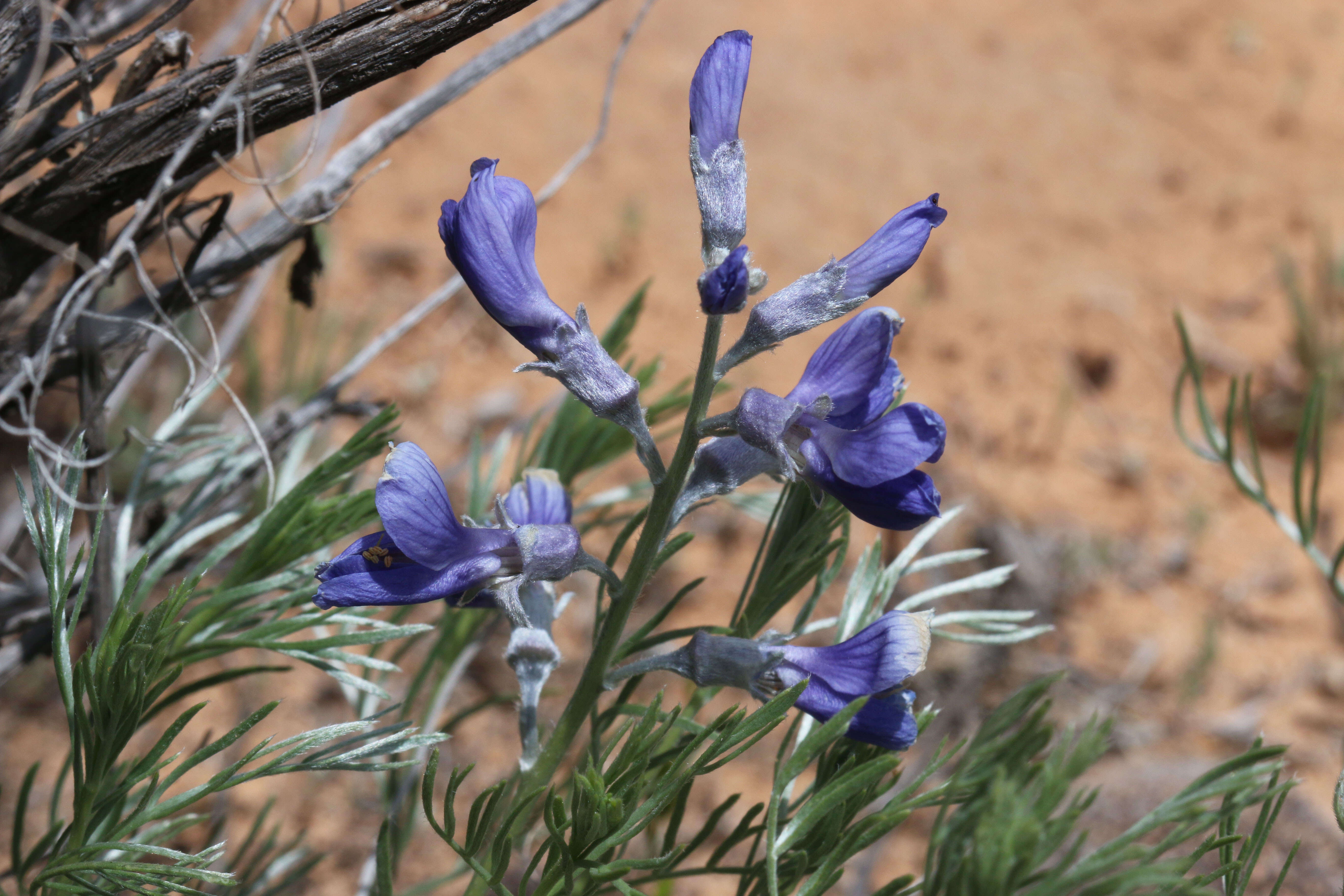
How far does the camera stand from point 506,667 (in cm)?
307

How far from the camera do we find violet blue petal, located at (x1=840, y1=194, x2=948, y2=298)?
94 cm

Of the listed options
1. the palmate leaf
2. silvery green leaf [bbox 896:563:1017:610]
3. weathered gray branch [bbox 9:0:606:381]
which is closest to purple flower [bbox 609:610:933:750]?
silvery green leaf [bbox 896:563:1017:610]

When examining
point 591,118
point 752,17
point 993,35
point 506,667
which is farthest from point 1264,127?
point 506,667

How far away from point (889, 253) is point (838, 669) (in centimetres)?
39

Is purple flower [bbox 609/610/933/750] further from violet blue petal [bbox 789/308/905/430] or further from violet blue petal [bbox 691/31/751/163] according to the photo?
violet blue petal [bbox 691/31/751/163]

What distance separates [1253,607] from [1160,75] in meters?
2.97

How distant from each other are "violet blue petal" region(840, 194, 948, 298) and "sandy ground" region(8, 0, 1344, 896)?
224 cm

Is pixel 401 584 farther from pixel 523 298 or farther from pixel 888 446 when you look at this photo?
pixel 888 446

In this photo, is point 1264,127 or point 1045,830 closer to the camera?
point 1045,830

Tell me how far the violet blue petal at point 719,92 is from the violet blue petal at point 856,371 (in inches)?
9.3

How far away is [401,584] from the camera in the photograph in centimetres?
92

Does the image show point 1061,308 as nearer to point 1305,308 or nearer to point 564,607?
point 1305,308

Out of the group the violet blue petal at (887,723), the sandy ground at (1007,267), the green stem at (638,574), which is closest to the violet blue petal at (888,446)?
the green stem at (638,574)

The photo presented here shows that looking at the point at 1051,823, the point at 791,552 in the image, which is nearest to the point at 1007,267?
the point at 791,552
